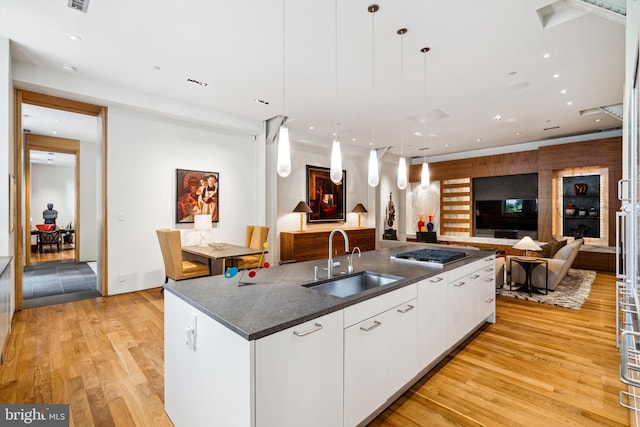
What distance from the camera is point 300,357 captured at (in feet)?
4.46

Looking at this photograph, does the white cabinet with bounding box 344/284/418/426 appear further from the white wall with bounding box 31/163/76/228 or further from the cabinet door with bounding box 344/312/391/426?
the white wall with bounding box 31/163/76/228

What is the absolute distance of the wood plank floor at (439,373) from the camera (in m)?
1.94

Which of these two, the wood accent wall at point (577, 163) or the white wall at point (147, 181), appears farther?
the wood accent wall at point (577, 163)

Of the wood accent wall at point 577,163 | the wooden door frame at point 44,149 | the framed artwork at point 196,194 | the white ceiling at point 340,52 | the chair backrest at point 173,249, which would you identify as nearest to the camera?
the white ceiling at point 340,52

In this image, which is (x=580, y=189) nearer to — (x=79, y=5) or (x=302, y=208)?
(x=302, y=208)

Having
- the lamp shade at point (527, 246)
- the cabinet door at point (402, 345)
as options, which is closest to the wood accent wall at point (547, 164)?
the lamp shade at point (527, 246)

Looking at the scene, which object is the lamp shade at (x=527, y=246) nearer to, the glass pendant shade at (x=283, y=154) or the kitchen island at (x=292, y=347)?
the kitchen island at (x=292, y=347)

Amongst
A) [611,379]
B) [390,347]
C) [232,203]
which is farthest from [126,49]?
[611,379]

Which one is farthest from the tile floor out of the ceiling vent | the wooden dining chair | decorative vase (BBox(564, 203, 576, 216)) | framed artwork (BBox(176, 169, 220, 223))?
decorative vase (BBox(564, 203, 576, 216))

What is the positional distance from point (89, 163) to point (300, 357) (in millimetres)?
8195

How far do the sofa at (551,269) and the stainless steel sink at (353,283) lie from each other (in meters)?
3.69

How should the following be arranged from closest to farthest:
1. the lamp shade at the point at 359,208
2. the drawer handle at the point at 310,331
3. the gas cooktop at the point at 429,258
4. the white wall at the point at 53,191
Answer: the drawer handle at the point at 310,331 → the gas cooktop at the point at 429,258 → the lamp shade at the point at 359,208 → the white wall at the point at 53,191

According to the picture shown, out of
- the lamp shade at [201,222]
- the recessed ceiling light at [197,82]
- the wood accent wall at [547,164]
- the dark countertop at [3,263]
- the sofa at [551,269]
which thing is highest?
the recessed ceiling light at [197,82]

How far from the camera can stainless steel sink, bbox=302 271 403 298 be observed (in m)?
2.12
